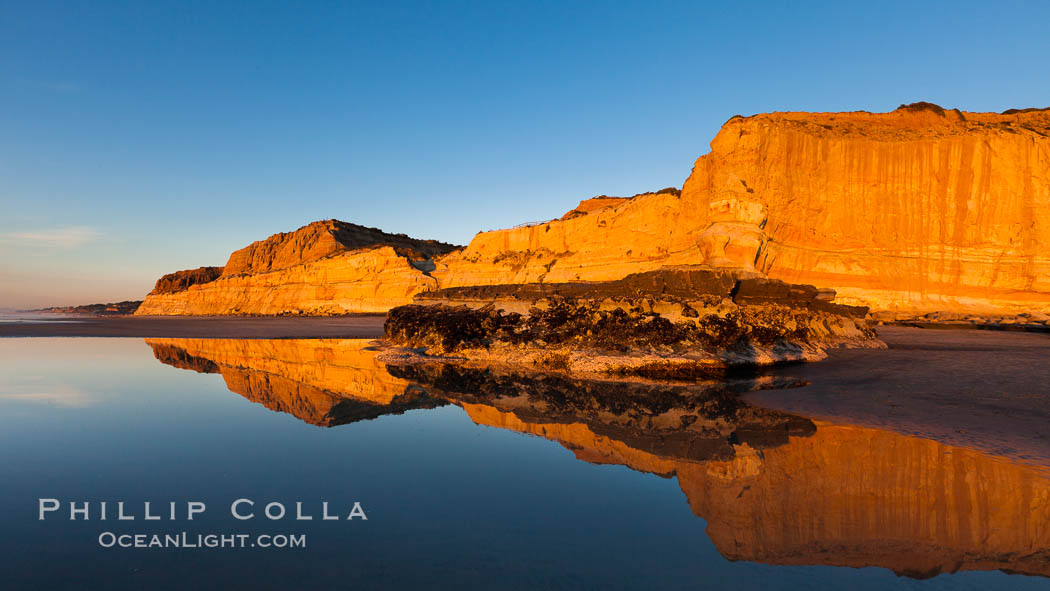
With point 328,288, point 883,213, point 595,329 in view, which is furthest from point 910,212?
point 328,288

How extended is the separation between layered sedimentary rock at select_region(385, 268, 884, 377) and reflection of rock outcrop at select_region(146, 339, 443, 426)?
2.38 m

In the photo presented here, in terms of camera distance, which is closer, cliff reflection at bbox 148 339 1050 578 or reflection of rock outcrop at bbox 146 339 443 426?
cliff reflection at bbox 148 339 1050 578

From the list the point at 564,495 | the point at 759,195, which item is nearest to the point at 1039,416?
the point at 564,495

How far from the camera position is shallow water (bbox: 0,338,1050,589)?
322cm

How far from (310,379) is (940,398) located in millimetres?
13219

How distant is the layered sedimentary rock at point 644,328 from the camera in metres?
12.4

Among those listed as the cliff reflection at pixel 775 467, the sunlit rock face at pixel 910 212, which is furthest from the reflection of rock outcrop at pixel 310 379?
the sunlit rock face at pixel 910 212

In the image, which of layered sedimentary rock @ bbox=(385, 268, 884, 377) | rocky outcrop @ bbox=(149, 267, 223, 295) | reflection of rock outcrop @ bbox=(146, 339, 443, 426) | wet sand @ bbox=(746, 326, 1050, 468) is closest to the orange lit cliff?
layered sedimentary rock @ bbox=(385, 268, 884, 377)

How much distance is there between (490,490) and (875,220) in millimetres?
41844

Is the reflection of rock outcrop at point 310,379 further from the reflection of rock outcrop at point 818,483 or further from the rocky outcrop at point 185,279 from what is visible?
the rocky outcrop at point 185,279

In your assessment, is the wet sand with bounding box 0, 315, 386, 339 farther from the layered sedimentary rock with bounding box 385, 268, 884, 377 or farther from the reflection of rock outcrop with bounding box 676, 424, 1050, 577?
the reflection of rock outcrop with bounding box 676, 424, 1050, 577

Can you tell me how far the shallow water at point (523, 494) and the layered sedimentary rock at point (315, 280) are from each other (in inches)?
1780

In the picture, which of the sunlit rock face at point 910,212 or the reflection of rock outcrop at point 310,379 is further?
the sunlit rock face at point 910,212

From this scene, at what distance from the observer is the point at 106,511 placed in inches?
165
